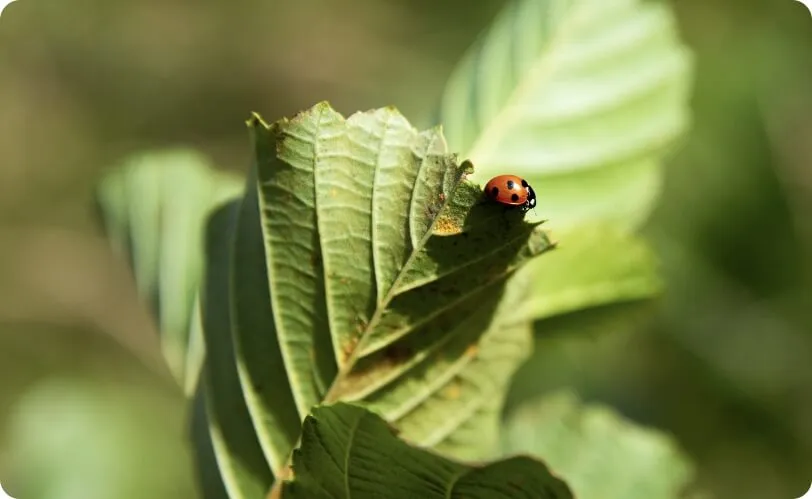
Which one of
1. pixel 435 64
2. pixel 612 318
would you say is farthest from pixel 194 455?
pixel 435 64

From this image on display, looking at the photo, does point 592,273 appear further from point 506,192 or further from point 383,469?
point 383,469

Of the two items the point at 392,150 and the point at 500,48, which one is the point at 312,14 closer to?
the point at 500,48

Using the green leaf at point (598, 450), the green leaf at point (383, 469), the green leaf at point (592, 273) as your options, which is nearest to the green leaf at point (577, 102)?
the green leaf at point (592, 273)

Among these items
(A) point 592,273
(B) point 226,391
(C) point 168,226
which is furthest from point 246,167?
(B) point 226,391

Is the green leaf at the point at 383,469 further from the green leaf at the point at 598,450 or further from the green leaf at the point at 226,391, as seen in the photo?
the green leaf at the point at 598,450

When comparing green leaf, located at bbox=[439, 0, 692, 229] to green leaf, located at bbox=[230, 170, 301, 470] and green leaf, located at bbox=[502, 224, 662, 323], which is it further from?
green leaf, located at bbox=[230, 170, 301, 470]

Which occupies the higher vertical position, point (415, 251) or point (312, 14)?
point (312, 14)
